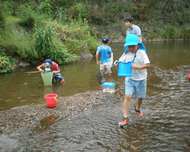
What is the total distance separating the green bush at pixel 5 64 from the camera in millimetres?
19703

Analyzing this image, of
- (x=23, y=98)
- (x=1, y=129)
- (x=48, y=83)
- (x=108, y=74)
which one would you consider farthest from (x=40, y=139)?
(x=108, y=74)

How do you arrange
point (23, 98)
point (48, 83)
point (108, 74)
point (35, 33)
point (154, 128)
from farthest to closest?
point (35, 33), point (108, 74), point (48, 83), point (23, 98), point (154, 128)

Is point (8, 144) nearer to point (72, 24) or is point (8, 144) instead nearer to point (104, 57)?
point (104, 57)

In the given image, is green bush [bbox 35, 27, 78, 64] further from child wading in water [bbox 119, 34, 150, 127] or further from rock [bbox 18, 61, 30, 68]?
child wading in water [bbox 119, 34, 150, 127]

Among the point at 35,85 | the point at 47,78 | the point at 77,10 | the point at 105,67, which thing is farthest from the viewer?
the point at 77,10

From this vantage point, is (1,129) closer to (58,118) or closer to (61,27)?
(58,118)

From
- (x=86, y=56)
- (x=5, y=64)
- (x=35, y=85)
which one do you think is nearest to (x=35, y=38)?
(x=5, y=64)

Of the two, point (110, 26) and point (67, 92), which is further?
point (110, 26)

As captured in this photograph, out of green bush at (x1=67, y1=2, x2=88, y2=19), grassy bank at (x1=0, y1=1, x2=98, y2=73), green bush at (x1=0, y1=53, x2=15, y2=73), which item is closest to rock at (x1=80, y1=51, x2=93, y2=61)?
grassy bank at (x1=0, y1=1, x2=98, y2=73)

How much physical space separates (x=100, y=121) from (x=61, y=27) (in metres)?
16.8

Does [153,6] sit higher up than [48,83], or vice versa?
[153,6]

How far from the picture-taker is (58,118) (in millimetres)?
10789

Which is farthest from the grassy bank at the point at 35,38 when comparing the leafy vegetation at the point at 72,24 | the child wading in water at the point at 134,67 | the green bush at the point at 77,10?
the green bush at the point at 77,10

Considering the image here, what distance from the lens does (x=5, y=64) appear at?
19938 millimetres
